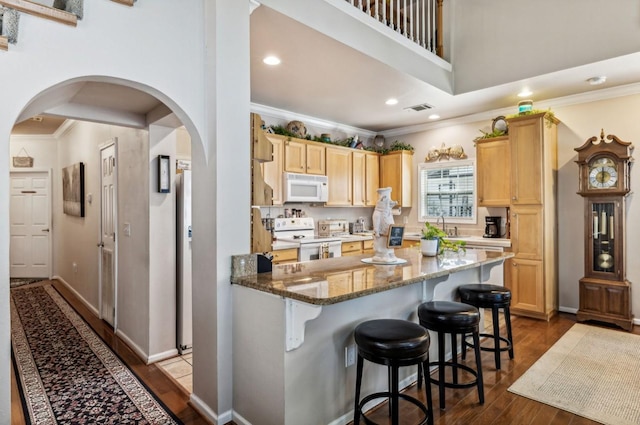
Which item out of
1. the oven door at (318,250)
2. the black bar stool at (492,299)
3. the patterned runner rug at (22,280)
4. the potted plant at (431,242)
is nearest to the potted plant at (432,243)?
the potted plant at (431,242)

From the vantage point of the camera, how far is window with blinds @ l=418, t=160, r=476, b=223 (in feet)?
18.3

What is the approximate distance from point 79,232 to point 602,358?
21.3 feet

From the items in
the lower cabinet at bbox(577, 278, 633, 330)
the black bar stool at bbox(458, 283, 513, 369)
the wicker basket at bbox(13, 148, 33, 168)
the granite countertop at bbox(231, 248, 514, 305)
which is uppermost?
the wicker basket at bbox(13, 148, 33, 168)

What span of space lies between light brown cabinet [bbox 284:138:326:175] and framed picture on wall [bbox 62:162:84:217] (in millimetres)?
2955

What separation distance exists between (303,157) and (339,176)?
0.74m

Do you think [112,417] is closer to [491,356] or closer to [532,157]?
[491,356]

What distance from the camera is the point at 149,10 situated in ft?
6.95

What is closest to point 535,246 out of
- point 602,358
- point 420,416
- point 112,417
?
point 602,358

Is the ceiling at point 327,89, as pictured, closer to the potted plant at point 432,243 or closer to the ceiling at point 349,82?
the ceiling at point 349,82

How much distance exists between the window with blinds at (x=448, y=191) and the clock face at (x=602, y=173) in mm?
1510

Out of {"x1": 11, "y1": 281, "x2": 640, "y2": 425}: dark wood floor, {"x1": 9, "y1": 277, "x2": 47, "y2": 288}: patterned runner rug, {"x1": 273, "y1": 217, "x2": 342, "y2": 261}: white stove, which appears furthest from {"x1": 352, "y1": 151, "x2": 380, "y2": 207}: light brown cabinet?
{"x1": 9, "y1": 277, "x2": 47, "y2": 288}: patterned runner rug

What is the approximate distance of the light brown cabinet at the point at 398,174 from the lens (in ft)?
19.7

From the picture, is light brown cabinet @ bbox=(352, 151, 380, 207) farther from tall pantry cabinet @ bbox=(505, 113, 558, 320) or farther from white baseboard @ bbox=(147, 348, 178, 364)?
white baseboard @ bbox=(147, 348, 178, 364)

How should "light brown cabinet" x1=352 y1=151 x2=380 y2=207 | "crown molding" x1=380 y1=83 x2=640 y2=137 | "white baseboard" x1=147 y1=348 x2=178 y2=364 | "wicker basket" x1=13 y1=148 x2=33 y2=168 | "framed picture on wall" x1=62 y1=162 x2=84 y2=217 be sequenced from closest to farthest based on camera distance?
"white baseboard" x1=147 y1=348 x2=178 y2=364, "crown molding" x1=380 y1=83 x2=640 y2=137, "framed picture on wall" x1=62 y1=162 x2=84 y2=217, "light brown cabinet" x1=352 y1=151 x2=380 y2=207, "wicker basket" x1=13 y1=148 x2=33 y2=168
